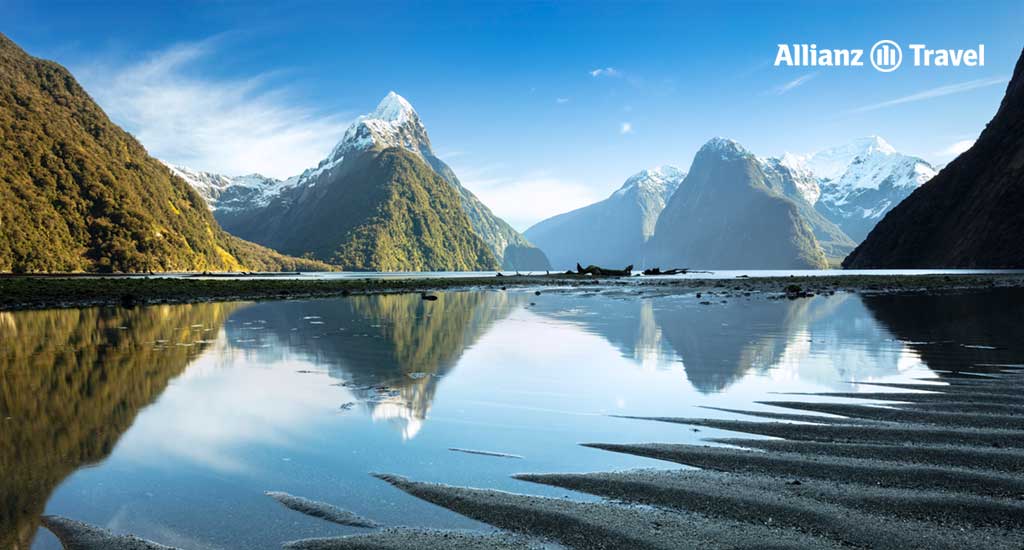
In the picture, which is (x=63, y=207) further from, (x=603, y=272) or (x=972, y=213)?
(x=972, y=213)

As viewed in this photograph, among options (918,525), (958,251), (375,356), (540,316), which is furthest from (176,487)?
(958,251)

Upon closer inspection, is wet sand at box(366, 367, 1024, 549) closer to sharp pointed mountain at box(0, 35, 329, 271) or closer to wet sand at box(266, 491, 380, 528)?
wet sand at box(266, 491, 380, 528)

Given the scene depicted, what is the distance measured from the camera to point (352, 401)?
11.2m

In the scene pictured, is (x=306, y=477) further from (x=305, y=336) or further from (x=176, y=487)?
(x=305, y=336)

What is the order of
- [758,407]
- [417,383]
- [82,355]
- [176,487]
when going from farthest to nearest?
[82,355] → [417,383] → [758,407] → [176,487]

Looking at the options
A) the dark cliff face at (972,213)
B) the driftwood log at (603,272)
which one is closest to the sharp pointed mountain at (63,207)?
the driftwood log at (603,272)

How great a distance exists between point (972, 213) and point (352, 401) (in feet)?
530

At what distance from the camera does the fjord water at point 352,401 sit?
20.3ft

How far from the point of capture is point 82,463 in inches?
293

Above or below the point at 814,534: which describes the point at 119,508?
below

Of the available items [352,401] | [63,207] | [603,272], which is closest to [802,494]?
[352,401]

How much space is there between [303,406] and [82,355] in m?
11.5

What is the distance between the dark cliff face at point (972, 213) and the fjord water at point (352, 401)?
121040mm

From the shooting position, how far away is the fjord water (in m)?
6.19
